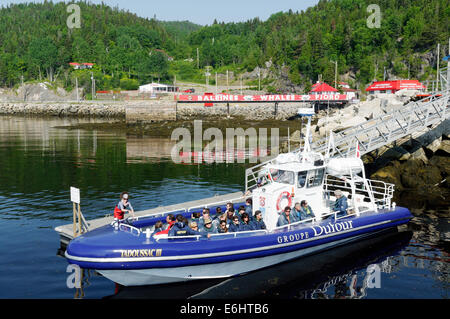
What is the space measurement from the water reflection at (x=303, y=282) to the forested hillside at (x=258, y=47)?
262ft

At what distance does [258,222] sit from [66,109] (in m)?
86.5

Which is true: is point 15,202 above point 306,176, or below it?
below

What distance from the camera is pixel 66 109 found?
90688mm

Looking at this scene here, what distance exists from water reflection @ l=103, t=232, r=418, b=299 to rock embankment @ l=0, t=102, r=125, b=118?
74080 mm

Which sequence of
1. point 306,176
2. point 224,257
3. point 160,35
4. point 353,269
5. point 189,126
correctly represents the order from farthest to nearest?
point 160,35
point 189,126
point 306,176
point 353,269
point 224,257

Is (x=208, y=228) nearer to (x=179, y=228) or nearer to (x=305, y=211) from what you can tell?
(x=179, y=228)

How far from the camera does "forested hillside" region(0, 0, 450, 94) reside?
100m

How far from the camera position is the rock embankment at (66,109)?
86.2 meters

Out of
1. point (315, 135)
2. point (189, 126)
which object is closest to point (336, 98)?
point (189, 126)

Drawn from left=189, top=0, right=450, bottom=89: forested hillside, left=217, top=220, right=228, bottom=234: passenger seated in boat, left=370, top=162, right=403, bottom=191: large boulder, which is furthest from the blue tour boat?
left=189, top=0, right=450, bottom=89: forested hillside

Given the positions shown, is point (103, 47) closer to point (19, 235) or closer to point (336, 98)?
point (336, 98)

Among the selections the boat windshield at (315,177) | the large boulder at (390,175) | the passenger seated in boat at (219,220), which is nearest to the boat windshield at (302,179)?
the boat windshield at (315,177)

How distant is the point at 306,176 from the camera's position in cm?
1541

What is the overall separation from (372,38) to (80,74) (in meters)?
86.3
